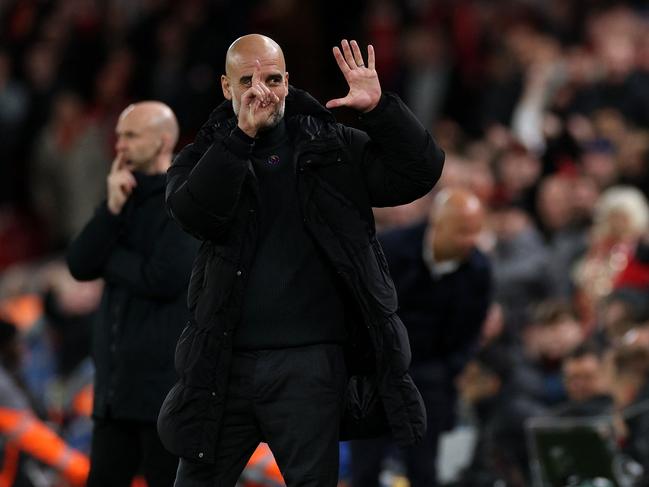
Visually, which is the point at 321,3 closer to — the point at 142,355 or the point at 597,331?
the point at 597,331

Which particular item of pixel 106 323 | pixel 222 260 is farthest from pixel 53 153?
pixel 222 260

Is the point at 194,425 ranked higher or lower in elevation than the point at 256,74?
lower

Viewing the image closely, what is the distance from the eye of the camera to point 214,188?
4926 millimetres

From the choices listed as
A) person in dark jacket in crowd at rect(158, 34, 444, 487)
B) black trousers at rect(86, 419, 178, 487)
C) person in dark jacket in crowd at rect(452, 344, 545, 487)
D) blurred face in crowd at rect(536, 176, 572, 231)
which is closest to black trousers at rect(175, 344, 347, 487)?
person in dark jacket in crowd at rect(158, 34, 444, 487)

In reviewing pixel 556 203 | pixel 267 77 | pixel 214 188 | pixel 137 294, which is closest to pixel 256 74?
pixel 267 77

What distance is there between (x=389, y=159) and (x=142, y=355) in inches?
65.7

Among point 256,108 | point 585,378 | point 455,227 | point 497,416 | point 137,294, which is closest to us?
point 256,108

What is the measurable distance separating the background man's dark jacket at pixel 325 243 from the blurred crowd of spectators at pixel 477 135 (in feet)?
9.84

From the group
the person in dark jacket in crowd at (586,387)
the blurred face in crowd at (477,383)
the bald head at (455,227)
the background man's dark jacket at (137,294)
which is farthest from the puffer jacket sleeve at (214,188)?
the blurred face in crowd at (477,383)

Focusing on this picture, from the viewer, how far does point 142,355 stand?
6301 mm

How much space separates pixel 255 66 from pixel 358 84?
34cm

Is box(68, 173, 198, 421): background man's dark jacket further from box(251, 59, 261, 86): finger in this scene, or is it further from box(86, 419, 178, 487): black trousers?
box(251, 59, 261, 86): finger

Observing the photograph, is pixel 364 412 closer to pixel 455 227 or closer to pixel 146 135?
pixel 146 135

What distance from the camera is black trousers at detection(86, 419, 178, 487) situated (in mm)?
6234
